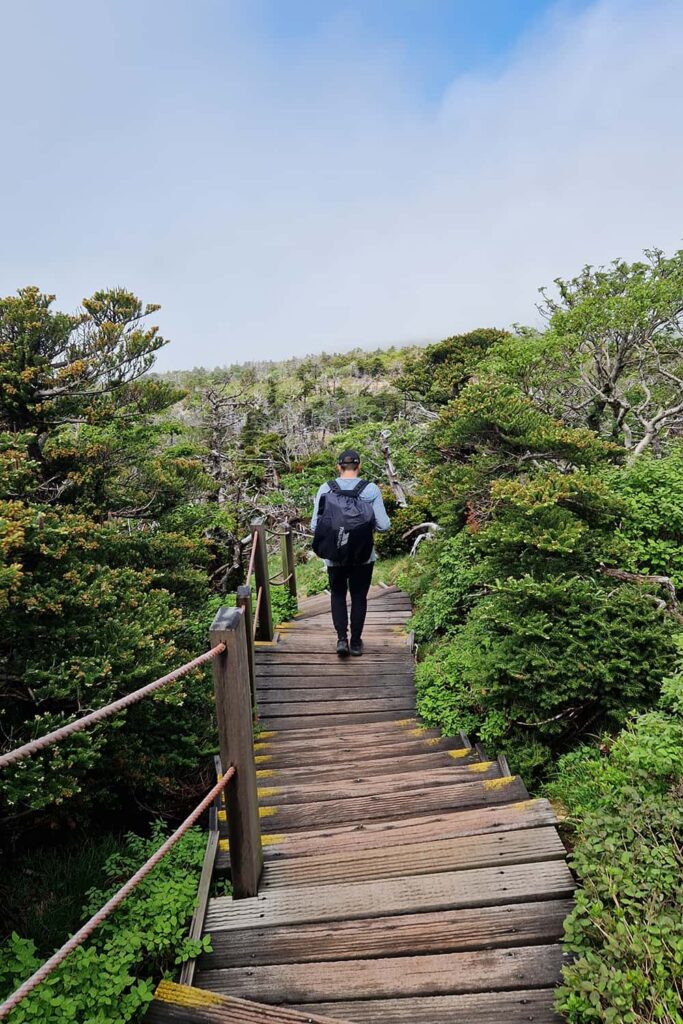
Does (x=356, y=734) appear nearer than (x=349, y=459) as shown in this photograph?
Yes

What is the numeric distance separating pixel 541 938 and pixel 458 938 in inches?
11.5

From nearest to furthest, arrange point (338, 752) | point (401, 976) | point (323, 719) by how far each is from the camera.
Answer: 1. point (401, 976)
2. point (338, 752)
3. point (323, 719)

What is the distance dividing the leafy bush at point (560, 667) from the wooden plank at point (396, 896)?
3.39 feet

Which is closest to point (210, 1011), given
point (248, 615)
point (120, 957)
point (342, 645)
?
point (120, 957)

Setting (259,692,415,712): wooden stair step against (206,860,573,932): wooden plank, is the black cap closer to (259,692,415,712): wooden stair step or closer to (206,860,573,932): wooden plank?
(259,692,415,712): wooden stair step

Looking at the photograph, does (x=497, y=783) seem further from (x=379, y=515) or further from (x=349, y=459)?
(x=349, y=459)

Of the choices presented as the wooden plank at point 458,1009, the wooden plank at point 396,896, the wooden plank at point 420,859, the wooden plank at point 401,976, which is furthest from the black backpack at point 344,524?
the wooden plank at point 458,1009

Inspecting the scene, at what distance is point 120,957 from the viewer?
1895mm

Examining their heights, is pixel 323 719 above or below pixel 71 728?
below

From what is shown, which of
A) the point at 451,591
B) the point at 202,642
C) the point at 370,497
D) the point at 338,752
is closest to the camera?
the point at 338,752

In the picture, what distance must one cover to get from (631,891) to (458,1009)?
0.69m

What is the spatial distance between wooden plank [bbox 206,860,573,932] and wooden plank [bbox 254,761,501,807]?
0.70 metres

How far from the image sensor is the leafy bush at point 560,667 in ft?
10.3

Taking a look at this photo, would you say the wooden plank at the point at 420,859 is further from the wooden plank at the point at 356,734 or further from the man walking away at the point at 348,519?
the man walking away at the point at 348,519
